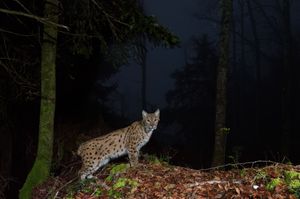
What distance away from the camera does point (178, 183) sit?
8.57 m

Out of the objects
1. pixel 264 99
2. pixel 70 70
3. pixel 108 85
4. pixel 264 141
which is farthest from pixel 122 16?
pixel 264 99

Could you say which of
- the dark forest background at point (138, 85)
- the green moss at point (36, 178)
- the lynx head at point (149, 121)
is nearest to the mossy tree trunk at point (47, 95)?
the green moss at point (36, 178)

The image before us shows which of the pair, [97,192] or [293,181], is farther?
[97,192]

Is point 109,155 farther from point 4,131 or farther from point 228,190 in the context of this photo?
point 4,131

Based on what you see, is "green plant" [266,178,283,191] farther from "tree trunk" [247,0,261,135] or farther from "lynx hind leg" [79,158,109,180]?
"tree trunk" [247,0,261,135]

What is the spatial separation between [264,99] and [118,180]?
25.9 m

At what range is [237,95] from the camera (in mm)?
34750

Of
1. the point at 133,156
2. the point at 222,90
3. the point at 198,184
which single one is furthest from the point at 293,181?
the point at 222,90

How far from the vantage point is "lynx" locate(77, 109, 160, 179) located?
36.0ft

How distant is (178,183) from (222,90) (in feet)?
19.1

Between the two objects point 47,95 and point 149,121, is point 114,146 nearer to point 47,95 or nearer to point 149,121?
point 149,121

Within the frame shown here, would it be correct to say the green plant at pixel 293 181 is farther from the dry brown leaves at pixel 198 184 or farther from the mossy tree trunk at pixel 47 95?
the mossy tree trunk at pixel 47 95

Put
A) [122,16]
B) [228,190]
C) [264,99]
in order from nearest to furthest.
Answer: [228,190] < [122,16] < [264,99]

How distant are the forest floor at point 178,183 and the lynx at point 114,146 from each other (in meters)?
0.27
